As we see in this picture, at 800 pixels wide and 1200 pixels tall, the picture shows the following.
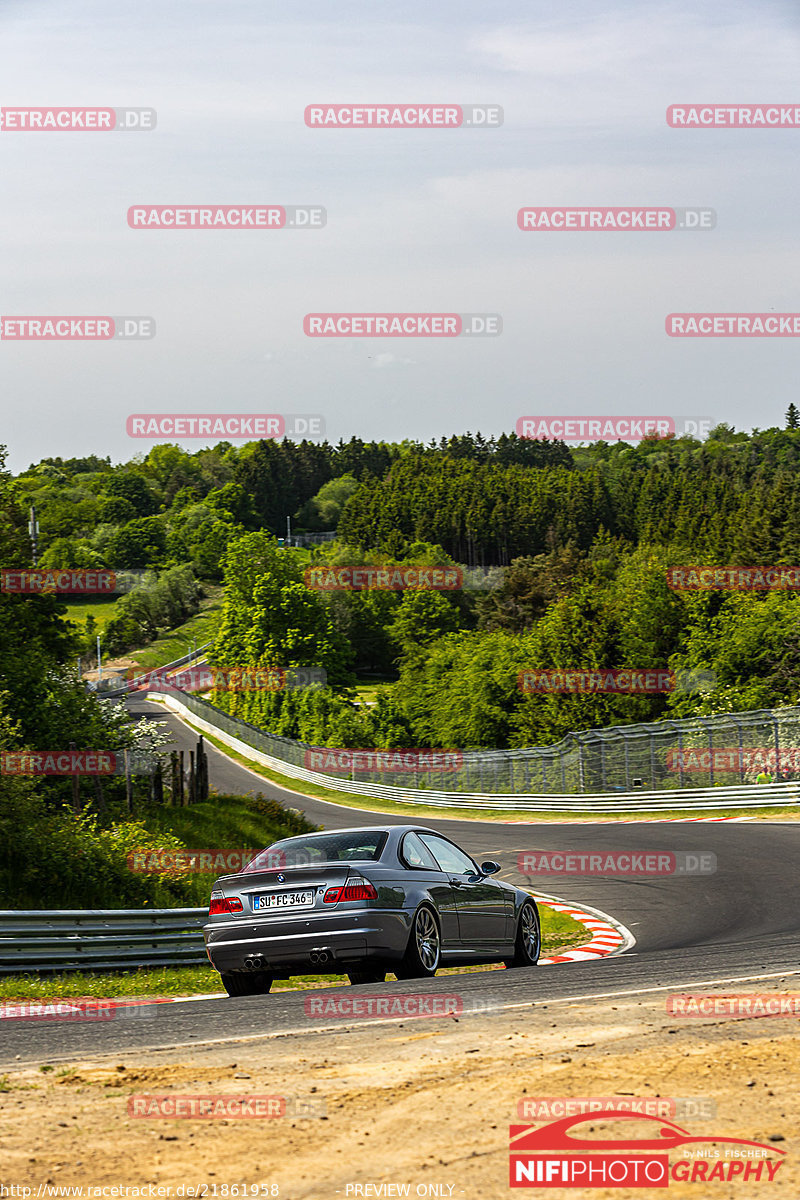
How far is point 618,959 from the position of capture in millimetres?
11906

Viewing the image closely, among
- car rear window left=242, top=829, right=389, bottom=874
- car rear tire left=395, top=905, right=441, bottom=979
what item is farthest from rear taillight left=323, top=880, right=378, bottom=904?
car rear tire left=395, top=905, right=441, bottom=979

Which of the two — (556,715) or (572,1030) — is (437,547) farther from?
(572,1030)

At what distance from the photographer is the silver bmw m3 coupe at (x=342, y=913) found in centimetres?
959

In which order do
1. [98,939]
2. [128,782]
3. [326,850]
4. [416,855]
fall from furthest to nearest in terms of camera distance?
[128,782] < [98,939] < [416,855] < [326,850]

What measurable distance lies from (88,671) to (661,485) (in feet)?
261

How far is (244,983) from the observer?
10367 millimetres

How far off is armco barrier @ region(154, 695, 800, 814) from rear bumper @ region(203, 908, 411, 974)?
2310cm

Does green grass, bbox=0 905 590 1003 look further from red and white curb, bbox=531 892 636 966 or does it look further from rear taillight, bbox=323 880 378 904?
rear taillight, bbox=323 880 378 904

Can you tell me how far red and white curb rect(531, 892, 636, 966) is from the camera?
48.4ft

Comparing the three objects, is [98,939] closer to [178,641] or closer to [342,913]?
[342,913]

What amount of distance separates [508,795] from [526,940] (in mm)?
34607

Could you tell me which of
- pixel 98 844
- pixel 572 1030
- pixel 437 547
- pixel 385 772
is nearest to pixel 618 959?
pixel 572 1030

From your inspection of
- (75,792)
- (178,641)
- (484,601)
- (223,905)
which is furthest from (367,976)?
(178,641)

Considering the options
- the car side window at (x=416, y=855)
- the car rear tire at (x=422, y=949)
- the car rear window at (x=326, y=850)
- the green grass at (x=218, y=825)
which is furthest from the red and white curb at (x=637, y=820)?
the car rear window at (x=326, y=850)
